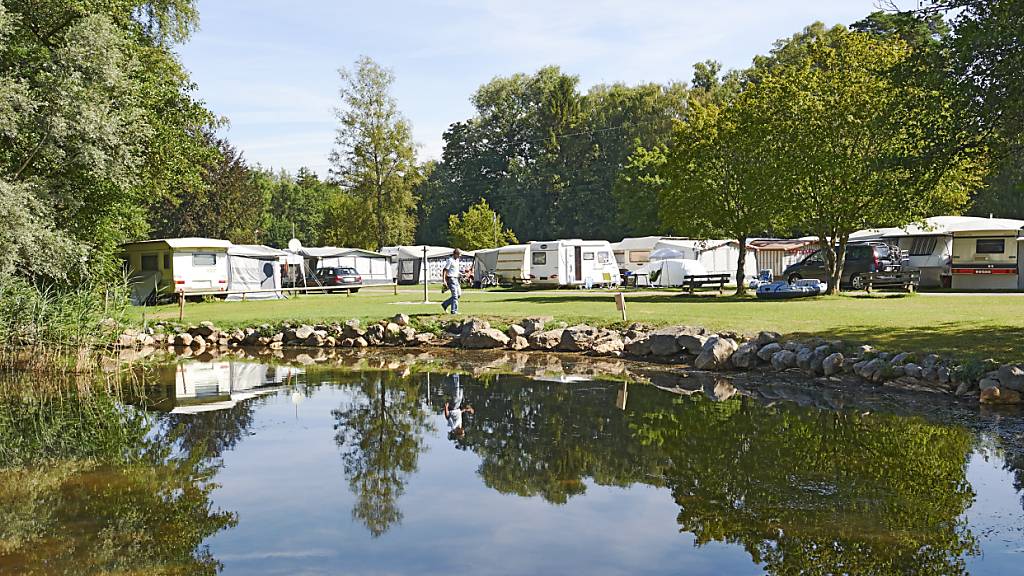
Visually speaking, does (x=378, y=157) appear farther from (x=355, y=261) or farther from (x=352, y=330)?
(x=352, y=330)

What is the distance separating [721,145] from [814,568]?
20754 millimetres

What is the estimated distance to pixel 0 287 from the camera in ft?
47.3

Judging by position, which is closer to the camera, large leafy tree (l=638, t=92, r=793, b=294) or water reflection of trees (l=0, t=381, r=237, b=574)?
water reflection of trees (l=0, t=381, r=237, b=574)

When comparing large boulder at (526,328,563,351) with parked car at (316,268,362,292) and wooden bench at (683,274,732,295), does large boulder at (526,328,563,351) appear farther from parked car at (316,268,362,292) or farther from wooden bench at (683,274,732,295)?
parked car at (316,268,362,292)

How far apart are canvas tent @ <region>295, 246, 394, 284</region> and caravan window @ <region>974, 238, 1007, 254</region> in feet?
81.1

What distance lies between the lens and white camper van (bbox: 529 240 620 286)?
35062 millimetres

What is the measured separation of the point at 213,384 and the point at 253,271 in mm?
19961

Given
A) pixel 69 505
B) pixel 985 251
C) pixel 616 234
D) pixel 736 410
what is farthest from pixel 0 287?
pixel 616 234

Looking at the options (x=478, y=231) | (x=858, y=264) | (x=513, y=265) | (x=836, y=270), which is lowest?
(x=836, y=270)

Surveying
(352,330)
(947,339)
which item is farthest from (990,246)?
(352,330)

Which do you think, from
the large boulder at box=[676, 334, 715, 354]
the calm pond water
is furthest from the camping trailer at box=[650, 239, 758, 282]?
the calm pond water

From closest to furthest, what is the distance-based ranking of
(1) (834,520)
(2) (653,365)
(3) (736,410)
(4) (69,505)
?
1. (1) (834,520)
2. (4) (69,505)
3. (3) (736,410)
4. (2) (653,365)

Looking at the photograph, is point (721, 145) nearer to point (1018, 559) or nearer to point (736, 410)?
point (736, 410)

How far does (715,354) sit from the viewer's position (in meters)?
13.5
